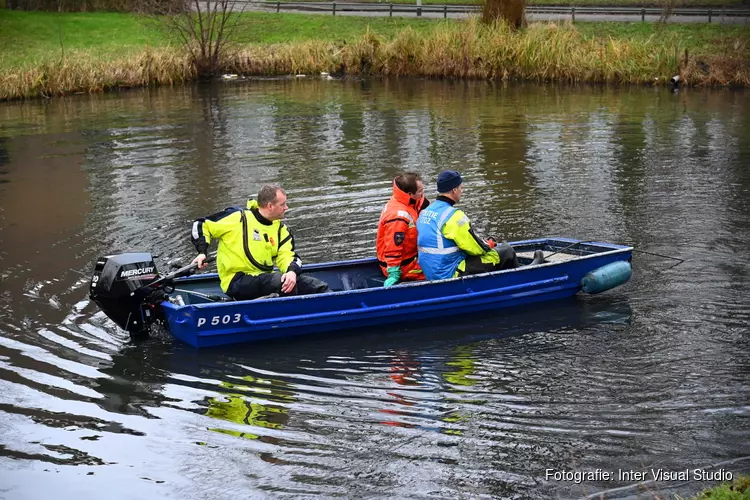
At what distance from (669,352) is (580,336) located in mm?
1002

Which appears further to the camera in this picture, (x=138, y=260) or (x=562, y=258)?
(x=562, y=258)

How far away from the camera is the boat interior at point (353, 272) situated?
10467 mm

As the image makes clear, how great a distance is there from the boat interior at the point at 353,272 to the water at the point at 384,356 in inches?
25.4

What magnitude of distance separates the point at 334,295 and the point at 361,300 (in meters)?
0.32

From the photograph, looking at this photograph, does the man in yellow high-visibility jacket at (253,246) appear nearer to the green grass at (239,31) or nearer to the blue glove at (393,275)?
the blue glove at (393,275)

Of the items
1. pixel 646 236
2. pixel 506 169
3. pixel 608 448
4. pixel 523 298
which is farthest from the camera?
pixel 506 169

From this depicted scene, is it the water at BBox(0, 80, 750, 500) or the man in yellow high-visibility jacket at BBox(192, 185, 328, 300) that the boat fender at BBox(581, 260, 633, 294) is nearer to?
the water at BBox(0, 80, 750, 500)

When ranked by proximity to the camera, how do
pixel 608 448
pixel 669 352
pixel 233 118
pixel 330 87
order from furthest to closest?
pixel 330 87
pixel 233 118
pixel 669 352
pixel 608 448

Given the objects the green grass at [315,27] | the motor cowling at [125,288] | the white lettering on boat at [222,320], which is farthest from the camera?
the green grass at [315,27]

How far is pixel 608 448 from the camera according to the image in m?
7.24

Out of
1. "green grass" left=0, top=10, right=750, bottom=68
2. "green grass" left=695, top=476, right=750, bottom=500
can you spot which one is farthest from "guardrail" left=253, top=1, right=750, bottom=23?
"green grass" left=695, top=476, right=750, bottom=500

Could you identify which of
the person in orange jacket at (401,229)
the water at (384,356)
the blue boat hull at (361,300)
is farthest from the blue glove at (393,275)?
the water at (384,356)

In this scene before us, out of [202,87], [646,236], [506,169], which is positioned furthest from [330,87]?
[646,236]

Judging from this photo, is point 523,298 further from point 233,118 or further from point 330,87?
point 330,87
